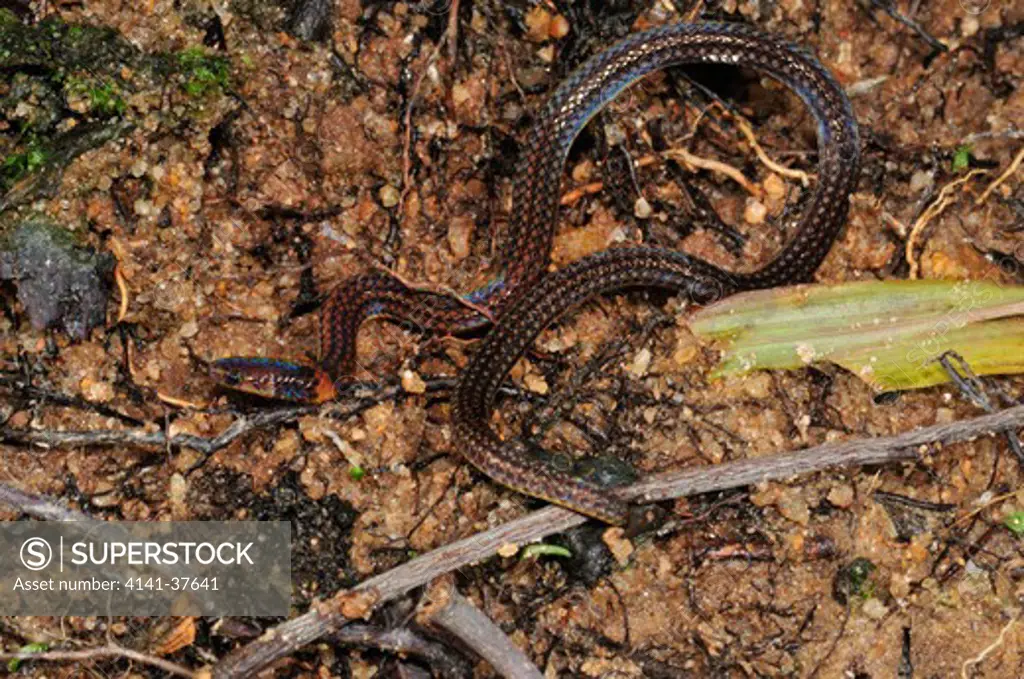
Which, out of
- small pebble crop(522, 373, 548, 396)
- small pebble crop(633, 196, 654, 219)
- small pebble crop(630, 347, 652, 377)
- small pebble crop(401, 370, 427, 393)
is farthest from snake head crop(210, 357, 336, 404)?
small pebble crop(633, 196, 654, 219)

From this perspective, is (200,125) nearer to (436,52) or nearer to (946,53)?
(436,52)

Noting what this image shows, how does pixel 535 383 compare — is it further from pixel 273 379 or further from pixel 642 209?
pixel 273 379

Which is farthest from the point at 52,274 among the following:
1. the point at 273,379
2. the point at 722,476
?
the point at 722,476

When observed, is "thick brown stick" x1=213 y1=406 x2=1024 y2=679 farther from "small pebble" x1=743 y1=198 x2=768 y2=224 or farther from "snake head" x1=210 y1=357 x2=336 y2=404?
"small pebble" x1=743 y1=198 x2=768 y2=224

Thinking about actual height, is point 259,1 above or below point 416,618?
above

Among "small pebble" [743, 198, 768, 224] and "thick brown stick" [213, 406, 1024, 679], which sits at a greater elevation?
"small pebble" [743, 198, 768, 224]

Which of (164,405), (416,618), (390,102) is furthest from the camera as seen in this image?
(390,102)

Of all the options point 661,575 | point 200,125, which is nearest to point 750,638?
point 661,575

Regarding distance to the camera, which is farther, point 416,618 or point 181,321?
point 181,321
